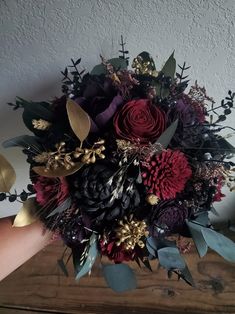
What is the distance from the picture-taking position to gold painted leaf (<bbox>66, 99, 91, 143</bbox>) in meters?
0.52

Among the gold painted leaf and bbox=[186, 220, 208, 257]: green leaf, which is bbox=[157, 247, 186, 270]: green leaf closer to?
bbox=[186, 220, 208, 257]: green leaf

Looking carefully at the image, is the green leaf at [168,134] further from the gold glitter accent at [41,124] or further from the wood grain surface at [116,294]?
the wood grain surface at [116,294]

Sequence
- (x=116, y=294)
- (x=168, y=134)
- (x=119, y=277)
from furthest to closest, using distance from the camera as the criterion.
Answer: (x=116, y=294) < (x=119, y=277) < (x=168, y=134)

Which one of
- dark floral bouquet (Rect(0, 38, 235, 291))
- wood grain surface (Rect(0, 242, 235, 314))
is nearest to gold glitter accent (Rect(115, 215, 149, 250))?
dark floral bouquet (Rect(0, 38, 235, 291))

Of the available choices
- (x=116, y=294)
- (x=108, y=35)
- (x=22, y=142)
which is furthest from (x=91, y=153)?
(x=116, y=294)

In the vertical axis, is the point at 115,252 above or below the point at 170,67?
below

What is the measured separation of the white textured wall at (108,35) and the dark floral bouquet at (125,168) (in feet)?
0.22

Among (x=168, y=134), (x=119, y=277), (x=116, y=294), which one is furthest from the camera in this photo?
(x=116, y=294)

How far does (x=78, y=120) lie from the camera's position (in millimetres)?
526

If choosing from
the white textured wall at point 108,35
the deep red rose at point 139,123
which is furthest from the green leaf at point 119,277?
the white textured wall at point 108,35

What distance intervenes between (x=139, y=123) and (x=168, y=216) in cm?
14

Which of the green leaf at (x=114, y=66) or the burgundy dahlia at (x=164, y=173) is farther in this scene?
the green leaf at (x=114, y=66)

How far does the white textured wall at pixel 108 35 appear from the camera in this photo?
0.64 m

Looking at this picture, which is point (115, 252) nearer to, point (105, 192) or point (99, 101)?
point (105, 192)
